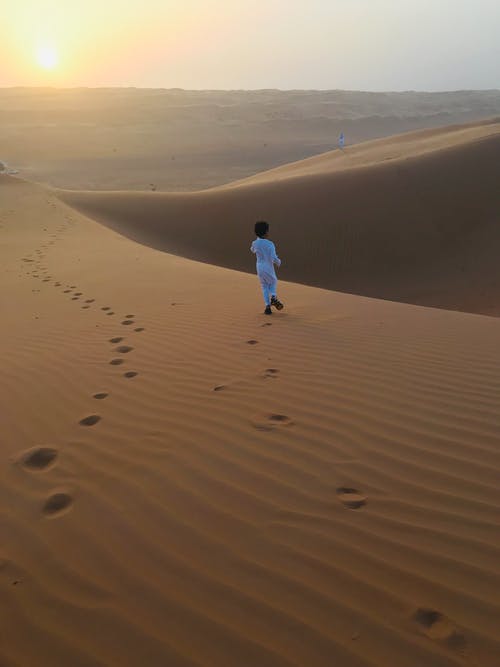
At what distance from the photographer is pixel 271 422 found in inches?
128

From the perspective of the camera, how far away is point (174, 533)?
7.57 ft

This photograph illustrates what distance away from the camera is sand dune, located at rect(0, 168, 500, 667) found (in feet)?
6.03

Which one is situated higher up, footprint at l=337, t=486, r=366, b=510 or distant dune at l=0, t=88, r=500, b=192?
distant dune at l=0, t=88, r=500, b=192

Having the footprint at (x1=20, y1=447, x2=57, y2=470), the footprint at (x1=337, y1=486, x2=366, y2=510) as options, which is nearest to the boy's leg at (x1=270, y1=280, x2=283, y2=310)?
the footprint at (x1=20, y1=447, x2=57, y2=470)

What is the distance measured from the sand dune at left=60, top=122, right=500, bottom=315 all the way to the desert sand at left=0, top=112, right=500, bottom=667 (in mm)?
6492

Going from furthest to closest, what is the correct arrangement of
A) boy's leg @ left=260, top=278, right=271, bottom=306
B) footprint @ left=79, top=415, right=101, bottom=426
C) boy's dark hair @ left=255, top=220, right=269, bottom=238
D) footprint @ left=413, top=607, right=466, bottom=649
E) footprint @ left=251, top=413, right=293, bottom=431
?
1. boy's leg @ left=260, top=278, right=271, bottom=306
2. boy's dark hair @ left=255, top=220, right=269, bottom=238
3. footprint @ left=79, top=415, right=101, bottom=426
4. footprint @ left=251, top=413, right=293, bottom=431
5. footprint @ left=413, top=607, right=466, bottom=649

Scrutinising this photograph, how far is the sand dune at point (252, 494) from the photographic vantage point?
1.84 metres

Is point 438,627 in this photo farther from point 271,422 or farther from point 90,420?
point 90,420

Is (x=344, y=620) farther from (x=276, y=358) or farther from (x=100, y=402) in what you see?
(x=276, y=358)

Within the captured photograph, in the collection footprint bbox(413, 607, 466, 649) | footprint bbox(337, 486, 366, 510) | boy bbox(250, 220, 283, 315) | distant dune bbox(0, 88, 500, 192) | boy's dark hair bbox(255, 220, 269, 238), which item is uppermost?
distant dune bbox(0, 88, 500, 192)

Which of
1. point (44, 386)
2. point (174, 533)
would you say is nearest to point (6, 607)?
point (174, 533)

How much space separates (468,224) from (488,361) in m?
10.2

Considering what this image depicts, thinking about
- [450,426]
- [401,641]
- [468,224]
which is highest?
[468,224]

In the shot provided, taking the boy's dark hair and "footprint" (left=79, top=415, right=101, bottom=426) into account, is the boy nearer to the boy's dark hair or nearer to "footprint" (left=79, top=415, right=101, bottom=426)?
the boy's dark hair
